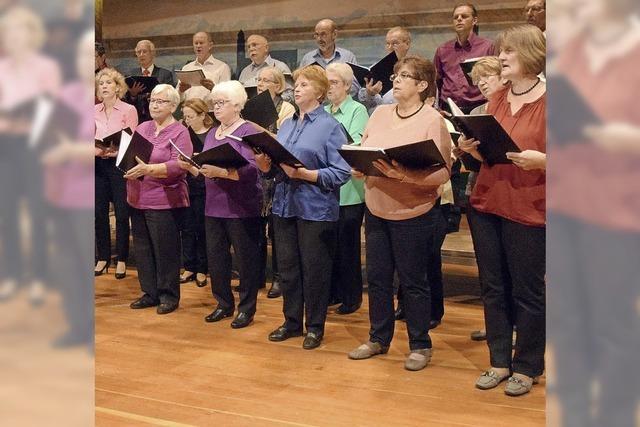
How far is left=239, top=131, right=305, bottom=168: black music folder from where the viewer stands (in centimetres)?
383

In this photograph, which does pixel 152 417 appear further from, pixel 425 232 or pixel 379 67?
pixel 379 67

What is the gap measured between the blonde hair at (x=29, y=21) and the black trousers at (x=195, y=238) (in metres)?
4.90

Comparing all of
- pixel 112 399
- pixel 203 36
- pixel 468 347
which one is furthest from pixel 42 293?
pixel 203 36

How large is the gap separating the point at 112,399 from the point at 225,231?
1489 mm

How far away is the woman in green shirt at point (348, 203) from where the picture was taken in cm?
475

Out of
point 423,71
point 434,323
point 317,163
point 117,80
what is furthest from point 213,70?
point 423,71

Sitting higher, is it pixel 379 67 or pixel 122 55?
pixel 122 55

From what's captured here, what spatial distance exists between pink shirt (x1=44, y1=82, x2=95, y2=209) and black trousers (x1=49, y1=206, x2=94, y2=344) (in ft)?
0.04

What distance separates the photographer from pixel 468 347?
4.16 metres

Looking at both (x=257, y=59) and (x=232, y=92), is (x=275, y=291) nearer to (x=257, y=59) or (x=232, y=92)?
(x=232, y=92)

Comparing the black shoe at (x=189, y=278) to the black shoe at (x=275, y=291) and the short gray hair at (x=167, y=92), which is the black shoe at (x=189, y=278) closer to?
the black shoe at (x=275, y=291)

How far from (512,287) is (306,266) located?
1.14 m

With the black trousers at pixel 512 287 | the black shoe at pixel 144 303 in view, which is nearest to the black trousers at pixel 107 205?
the black shoe at pixel 144 303

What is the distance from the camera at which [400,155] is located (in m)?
3.44
